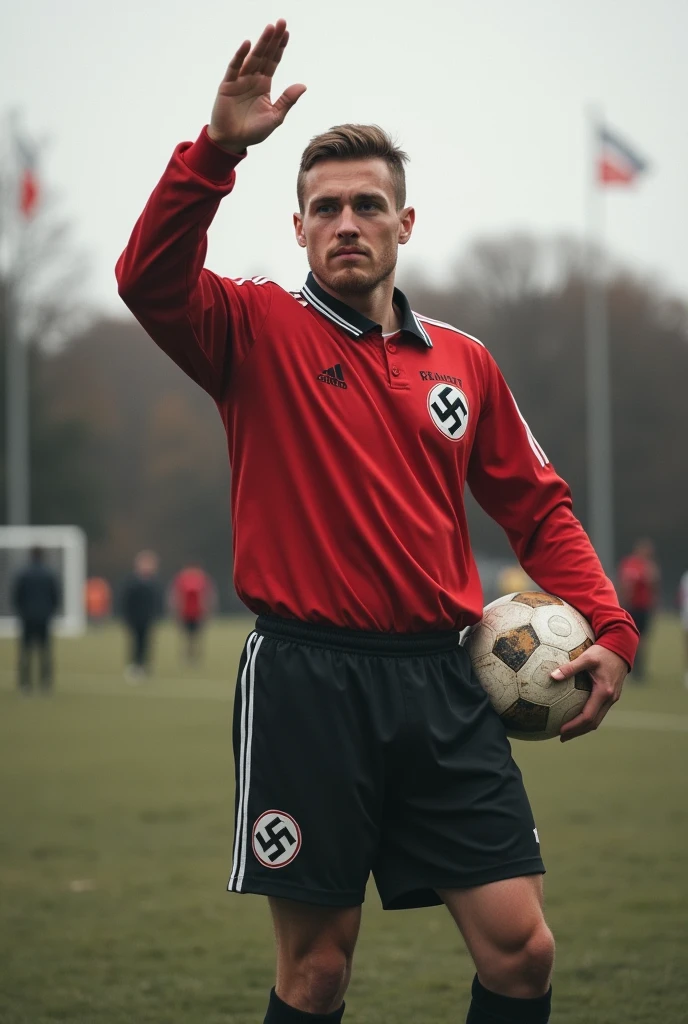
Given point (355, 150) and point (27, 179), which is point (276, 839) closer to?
point (355, 150)

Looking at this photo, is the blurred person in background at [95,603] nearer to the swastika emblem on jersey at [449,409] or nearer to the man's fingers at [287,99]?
the swastika emblem on jersey at [449,409]

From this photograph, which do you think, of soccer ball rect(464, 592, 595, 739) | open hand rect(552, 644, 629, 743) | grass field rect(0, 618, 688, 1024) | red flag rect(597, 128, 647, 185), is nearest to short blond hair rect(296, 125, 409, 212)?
soccer ball rect(464, 592, 595, 739)

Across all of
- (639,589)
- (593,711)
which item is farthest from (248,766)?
(639,589)

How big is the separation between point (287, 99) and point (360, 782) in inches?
63.1

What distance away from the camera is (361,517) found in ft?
11.4

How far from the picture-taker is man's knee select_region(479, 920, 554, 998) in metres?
3.38

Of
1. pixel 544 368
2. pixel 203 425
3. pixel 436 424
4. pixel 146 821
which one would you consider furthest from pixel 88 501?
pixel 436 424

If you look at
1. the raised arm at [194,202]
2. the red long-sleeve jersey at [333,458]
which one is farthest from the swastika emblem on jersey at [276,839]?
the raised arm at [194,202]

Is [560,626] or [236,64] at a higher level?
[236,64]

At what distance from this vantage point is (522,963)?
3.38 meters

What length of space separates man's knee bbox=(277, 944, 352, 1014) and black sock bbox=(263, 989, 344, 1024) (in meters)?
0.01

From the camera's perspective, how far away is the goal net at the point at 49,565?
34781 millimetres

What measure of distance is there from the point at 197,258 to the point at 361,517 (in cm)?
74

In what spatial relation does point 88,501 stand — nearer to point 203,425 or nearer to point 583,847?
point 203,425
